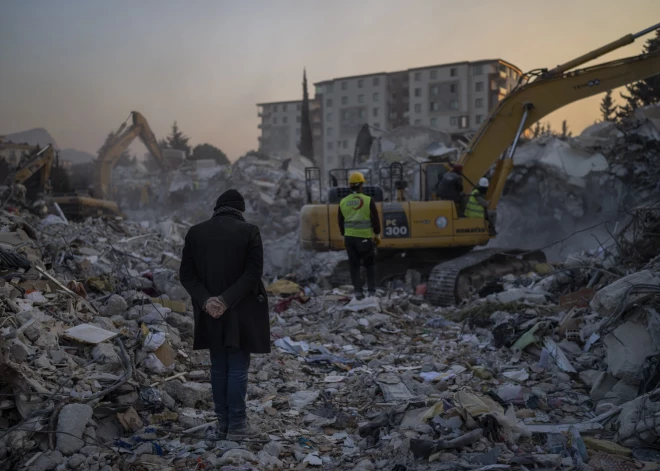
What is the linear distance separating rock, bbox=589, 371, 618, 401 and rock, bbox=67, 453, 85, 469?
3.76 metres

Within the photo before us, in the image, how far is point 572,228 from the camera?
60.1 ft

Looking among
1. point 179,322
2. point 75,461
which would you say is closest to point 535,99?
point 179,322

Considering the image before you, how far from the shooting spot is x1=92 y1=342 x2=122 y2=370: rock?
16.2 feet

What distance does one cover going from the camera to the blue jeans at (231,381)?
4.11 m

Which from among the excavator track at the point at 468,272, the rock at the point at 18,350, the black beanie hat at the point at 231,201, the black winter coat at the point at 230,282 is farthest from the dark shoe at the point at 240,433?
the excavator track at the point at 468,272

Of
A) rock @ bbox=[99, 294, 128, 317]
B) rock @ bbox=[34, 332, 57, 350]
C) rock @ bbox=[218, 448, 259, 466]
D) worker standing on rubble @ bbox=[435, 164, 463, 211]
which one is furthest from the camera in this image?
worker standing on rubble @ bbox=[435, 164, 463, 211]

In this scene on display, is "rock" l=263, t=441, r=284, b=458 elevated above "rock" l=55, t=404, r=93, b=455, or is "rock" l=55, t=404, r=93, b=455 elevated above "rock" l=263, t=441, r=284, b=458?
"rock" l=55, t=404, r=93, b=455

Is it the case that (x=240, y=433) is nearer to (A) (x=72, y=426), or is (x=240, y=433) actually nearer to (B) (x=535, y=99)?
(A) (x=72, y=426)

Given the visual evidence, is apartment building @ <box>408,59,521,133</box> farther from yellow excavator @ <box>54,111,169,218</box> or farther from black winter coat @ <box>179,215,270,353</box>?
black winter coat @ <box>179,215,270,353</box>

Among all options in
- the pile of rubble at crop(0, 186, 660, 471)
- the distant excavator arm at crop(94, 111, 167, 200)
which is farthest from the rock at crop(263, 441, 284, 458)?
the distant excavator arm at crop(94, 111, 167, 200)

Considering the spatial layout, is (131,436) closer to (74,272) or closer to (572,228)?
(74,272)

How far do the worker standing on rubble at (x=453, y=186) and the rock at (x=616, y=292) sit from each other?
535cm

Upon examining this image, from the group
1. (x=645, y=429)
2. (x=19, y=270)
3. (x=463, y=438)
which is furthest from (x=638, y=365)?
(x=19, y=270)

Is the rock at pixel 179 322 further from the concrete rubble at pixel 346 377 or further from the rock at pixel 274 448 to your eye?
the rock at pixel 274 448
